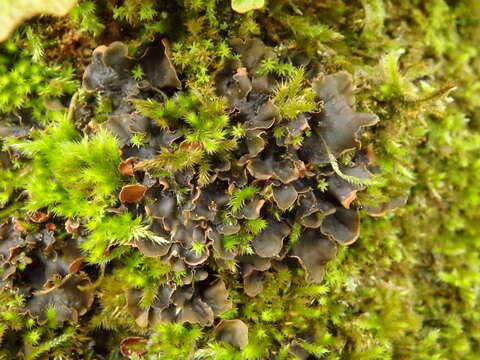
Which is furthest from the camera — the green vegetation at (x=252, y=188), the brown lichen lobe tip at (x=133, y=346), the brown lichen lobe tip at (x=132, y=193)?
the brown lichen lobe tip at (x=133, y=346)

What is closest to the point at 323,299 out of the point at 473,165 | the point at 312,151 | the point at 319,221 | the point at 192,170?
the point at 319,221

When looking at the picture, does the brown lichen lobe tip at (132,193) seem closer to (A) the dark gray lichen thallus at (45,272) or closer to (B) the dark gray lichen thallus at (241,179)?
(B) the dark gray lichen thallus at (241,179)

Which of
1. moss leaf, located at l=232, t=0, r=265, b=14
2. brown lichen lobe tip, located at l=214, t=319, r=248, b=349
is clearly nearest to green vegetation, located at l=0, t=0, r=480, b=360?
brown lichen lobe tip, located at l=214, t=319, r=248, b=349

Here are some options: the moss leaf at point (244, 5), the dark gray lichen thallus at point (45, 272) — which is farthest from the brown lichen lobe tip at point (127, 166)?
the moss leaf at point (244, 5)

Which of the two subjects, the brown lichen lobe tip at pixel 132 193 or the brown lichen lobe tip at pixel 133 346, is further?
the brown lichen lobe tip at pixel 133 346

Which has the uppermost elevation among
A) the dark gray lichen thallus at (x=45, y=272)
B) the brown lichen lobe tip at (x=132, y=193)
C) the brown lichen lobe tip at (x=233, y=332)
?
the brown lichen lobe tip at (x=132, y=193)

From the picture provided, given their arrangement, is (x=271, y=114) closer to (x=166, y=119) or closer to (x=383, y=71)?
(x=166, y=119)

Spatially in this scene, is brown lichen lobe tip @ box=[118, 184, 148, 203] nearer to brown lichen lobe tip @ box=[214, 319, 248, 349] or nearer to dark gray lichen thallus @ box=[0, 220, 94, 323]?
dark gray lichen thallus @ box=[0, 220, 94, 323]

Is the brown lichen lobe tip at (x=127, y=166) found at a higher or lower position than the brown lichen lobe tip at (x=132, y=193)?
higher
